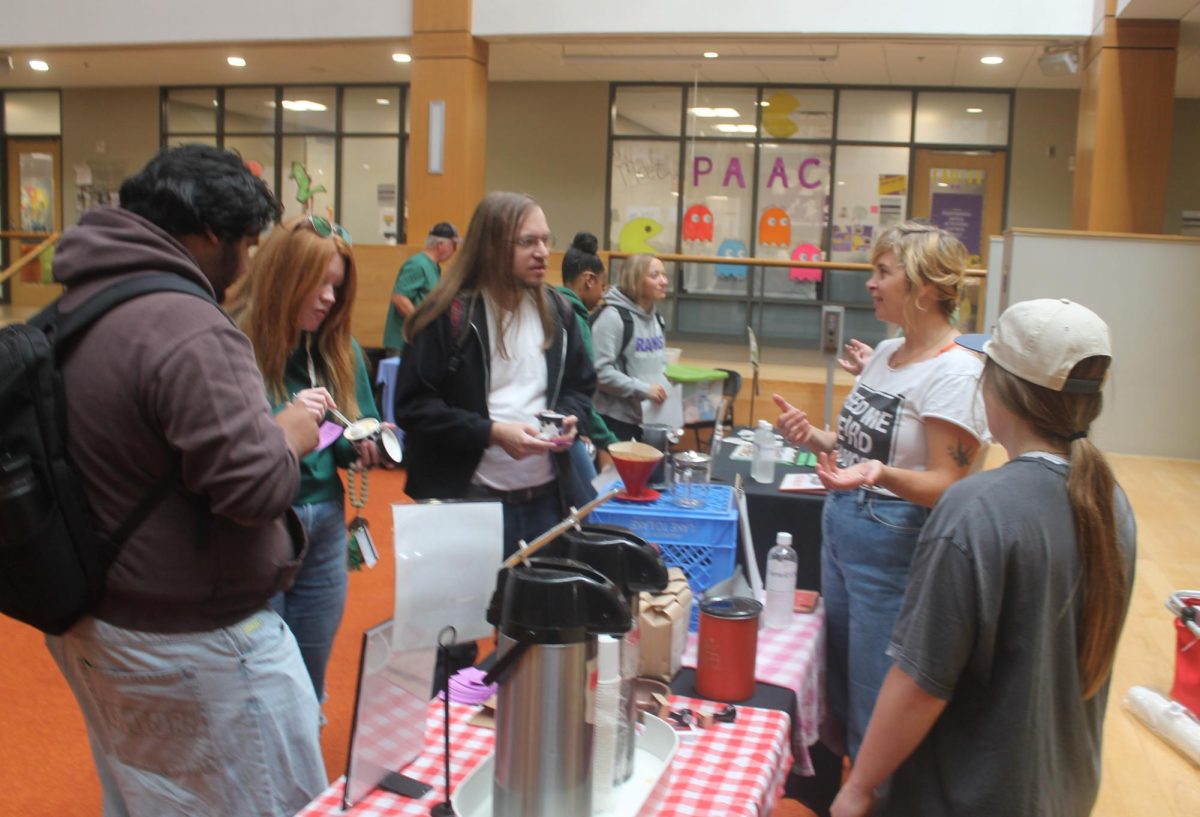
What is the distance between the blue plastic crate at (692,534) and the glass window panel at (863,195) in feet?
34.0

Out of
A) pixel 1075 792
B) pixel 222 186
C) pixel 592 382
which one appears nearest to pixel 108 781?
pixel 222 186

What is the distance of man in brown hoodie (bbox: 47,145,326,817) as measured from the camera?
145 centimetres

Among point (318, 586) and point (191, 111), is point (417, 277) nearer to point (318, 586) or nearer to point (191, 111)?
point (318, 586)

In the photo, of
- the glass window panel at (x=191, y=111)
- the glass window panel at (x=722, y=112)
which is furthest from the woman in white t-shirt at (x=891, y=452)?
the glass window panel at (x=191, y=111)

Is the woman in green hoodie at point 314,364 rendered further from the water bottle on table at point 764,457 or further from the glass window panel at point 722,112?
the glass window panel at point 722,112

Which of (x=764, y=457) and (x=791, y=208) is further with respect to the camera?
(x=791, y=208)

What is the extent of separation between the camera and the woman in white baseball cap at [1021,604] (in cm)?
141

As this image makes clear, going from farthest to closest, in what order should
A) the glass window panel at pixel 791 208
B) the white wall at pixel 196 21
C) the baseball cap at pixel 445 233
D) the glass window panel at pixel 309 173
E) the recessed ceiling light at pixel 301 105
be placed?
the glass window panel at pixel 309 173 < the recessed ceiling light at pixel 301 105 < the glass window panel at pixel 791 208 < the white wall at pixel 196 21 < the baseball cap at pixel 445 233

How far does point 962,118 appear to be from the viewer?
469 inches

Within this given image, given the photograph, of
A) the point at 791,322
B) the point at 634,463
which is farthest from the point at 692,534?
the point at 791,322

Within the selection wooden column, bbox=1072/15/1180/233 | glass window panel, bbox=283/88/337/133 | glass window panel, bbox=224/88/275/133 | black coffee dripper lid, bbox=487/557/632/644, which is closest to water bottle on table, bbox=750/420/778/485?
black coffee dripper lid, bbox=487/557/632/644

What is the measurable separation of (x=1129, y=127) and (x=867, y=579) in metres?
7.33

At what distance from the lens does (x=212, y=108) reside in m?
14.0

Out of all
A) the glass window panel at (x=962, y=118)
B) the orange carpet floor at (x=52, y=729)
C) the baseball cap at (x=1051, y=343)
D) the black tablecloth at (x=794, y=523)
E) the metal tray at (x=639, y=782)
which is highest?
the glass window panel at (x=962, y=118)
